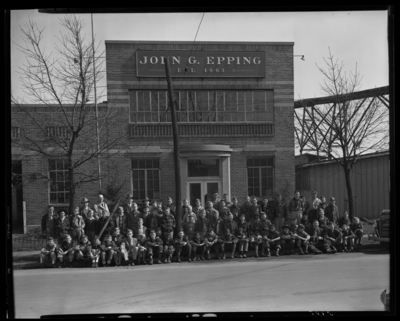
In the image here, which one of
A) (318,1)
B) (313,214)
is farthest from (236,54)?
(313,214)

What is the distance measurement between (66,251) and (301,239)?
238 cm

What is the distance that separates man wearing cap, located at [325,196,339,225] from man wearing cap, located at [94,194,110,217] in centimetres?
223

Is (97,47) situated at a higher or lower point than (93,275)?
higher

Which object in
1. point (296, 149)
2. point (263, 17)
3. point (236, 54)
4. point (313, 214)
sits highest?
point (263, 17)

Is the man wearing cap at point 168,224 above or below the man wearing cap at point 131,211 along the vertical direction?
below

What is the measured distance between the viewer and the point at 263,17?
4.79 meters

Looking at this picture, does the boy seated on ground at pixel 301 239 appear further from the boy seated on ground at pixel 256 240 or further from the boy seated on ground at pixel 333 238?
the boy seated on ground at pixel 256 240

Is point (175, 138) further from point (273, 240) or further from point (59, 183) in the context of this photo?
point (273, 240)

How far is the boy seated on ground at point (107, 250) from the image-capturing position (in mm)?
4918

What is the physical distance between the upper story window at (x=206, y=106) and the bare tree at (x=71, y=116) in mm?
354

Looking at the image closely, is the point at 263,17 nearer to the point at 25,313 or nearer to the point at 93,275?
the point at 93,275

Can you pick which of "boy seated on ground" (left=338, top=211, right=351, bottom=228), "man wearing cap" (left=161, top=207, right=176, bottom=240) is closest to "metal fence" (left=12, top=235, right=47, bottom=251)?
"man wearing cap" (left=161, top=207, right=176, bottom=240)

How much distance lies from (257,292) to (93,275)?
164cm

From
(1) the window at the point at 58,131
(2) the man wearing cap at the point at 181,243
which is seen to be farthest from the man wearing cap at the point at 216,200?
(1) the window at the point at 58,131
